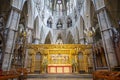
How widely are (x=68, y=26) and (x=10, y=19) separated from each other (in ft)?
64.1

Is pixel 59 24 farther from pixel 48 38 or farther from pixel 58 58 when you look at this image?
pixel 58 58

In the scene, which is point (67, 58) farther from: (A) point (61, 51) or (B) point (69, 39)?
(B) point (69, 39)

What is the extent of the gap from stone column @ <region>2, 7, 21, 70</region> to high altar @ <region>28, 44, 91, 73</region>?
4.84 metres

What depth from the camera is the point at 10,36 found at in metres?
13.0

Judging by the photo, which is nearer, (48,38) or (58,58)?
(58,58)

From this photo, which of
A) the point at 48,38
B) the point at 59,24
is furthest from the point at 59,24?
the point at 48,38

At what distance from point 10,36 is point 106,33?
950cm

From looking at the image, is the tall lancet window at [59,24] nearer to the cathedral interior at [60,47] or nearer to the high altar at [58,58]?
the cathedral interior at [60,47]

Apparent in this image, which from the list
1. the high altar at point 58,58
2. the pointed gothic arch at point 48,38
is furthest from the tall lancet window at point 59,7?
the high altar at point 58,58

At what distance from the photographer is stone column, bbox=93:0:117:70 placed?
12.4 metres

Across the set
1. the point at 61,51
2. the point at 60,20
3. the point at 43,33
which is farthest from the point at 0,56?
the point at 60,20

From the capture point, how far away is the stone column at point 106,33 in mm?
12445

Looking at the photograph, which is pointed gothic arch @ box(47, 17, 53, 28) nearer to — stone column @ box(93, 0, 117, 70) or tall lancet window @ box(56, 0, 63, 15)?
tall lancet window @ box(56, 0, 63, 15)

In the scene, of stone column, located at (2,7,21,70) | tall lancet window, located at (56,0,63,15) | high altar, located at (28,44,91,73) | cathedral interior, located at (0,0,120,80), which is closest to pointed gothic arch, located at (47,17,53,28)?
tall lancet window, located at (56,0,63,15)
